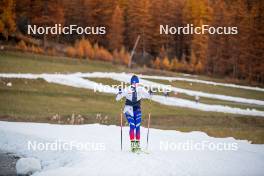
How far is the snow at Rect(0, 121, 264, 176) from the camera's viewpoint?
39.9 ft

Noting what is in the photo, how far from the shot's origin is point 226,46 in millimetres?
40500

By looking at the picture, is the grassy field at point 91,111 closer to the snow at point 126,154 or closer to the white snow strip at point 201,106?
the white snow strip at point 201,106

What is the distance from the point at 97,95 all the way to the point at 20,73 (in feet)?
24.3

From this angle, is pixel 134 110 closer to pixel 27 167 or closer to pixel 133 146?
pixel 133 146

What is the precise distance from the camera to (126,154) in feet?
44.6

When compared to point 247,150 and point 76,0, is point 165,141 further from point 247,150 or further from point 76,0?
point 76,0

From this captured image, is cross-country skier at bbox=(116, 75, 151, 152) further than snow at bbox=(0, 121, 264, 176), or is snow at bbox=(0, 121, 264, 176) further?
cross-country skier at bbox=(116, 75, 151, 152)

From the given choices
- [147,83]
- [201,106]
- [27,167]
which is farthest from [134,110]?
[147,83]

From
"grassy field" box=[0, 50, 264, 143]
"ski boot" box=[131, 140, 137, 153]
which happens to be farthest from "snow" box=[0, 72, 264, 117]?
"ski boot" box=[131, 140, 137, 153]

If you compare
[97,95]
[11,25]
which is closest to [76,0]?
[11,25]

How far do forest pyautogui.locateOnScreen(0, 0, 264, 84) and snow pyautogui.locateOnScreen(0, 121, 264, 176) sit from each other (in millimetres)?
23801

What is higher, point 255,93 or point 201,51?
point 201,51

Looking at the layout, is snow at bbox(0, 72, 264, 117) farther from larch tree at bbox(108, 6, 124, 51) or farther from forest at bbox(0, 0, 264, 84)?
larch tree at bbox(108, 6, 124, 51)

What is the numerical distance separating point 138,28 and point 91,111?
3117 cm
